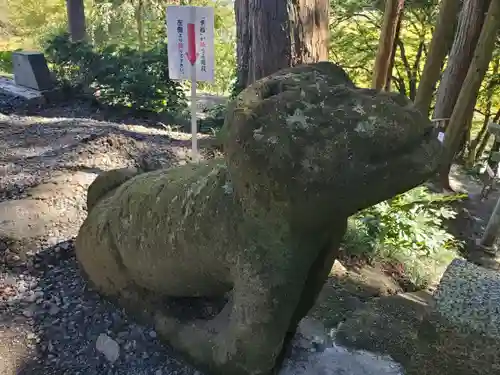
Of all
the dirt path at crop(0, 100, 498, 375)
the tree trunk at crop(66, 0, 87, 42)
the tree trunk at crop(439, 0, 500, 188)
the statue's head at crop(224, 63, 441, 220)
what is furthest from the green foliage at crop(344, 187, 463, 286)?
the tree trunk at crop(66, 0, 87, 42)

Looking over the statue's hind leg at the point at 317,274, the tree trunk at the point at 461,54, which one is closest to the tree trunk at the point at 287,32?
the statue's hind leg at the point at 317,274

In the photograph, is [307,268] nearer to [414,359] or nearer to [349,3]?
[414,359]

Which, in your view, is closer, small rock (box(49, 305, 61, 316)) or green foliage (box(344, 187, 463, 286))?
small rock (box(49, 305, 61, 316))

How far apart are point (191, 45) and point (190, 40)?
4cm

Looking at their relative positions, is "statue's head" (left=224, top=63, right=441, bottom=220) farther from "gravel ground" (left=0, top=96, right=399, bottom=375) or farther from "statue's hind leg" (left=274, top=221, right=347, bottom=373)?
"gravel ground" (left=0, top=96, right=399, bottom=375)

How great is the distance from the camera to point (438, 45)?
20.5ft

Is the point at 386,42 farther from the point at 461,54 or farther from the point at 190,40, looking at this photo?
the point at 190,40

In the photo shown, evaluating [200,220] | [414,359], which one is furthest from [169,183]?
[414,359]

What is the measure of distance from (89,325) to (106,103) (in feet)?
19.0

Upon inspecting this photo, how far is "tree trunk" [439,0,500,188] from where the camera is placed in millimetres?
5418

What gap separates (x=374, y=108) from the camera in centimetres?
142

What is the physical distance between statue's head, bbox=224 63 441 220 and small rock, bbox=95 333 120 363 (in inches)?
50.9

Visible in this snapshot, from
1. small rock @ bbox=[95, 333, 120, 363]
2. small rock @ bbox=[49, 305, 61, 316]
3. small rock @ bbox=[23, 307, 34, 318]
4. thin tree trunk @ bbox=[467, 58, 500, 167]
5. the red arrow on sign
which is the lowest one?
thin tree trunk @ bbox=[467, 58, 500, 167]

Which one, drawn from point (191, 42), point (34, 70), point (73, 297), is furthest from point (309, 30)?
point (34, 70)
